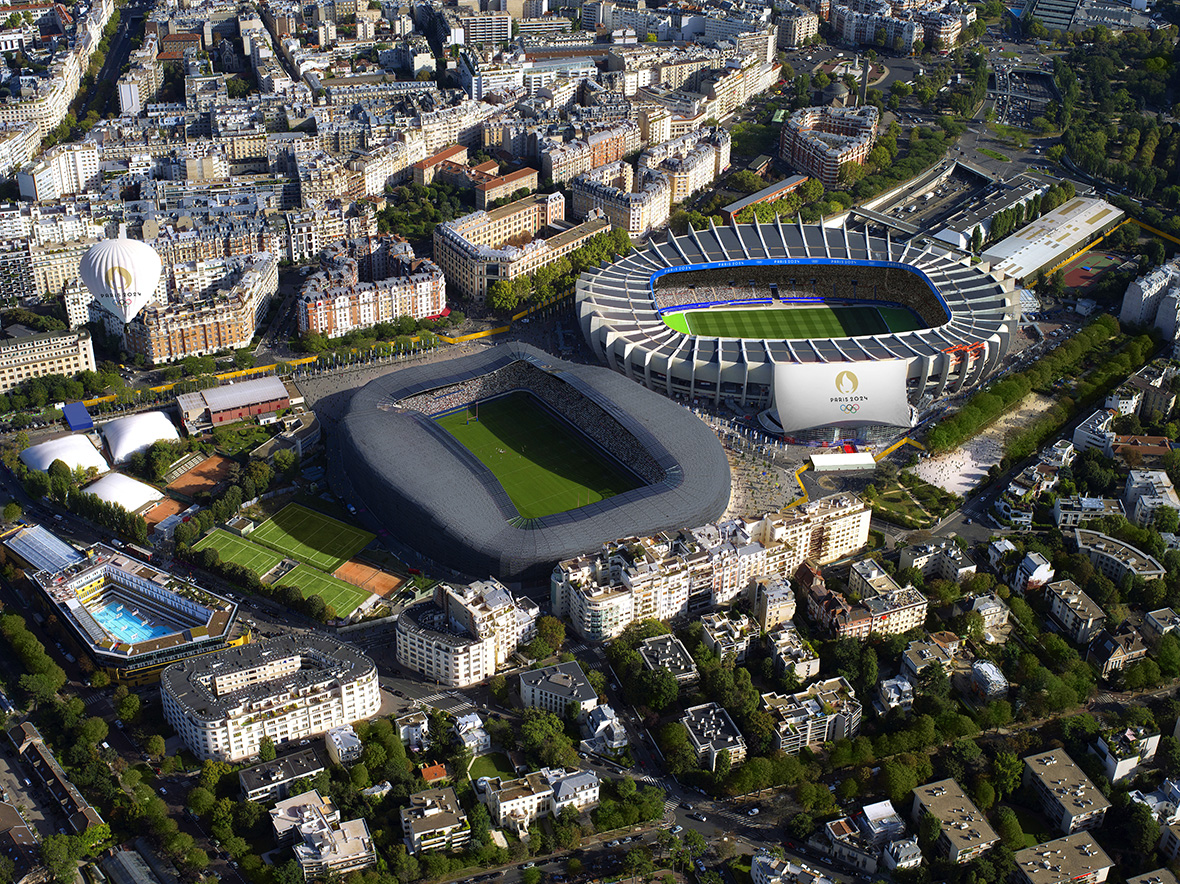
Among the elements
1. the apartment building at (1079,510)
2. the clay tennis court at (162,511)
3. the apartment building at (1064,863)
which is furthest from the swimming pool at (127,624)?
the apartment building at (1079,510)

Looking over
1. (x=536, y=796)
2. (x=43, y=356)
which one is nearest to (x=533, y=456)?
(x=536, y=796)

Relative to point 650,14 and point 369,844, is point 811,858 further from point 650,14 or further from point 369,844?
point 650,14

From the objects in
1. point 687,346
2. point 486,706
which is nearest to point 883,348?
point 687,346

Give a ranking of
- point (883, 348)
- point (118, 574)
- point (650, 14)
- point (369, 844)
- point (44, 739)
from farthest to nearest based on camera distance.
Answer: point (650, 14) → point (883, 348) → point (118, 574) → point (44, 739) → point (369, 844)

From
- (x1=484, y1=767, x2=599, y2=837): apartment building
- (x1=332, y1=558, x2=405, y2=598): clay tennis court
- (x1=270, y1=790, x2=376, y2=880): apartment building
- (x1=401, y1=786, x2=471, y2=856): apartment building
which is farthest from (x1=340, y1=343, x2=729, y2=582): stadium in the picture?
(x1=270, y1=790, x2=376, y2=880): apartment building

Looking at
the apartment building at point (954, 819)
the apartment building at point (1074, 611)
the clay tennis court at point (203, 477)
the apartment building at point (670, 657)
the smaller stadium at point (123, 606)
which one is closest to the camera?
the apartment building at point (954, 819)

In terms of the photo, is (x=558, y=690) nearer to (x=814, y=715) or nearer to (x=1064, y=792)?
(x=814, y=715)

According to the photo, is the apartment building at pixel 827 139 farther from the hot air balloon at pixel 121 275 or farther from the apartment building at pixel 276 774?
the apartment building at pixel 276 774
